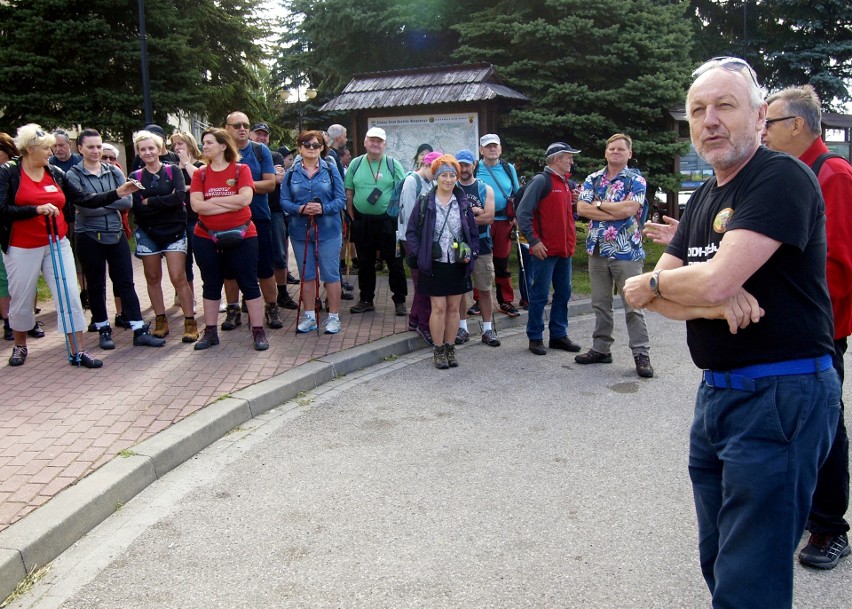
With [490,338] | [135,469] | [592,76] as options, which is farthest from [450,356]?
[592,76]

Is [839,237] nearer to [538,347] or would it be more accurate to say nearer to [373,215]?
[538,347]

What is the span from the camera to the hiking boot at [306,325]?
25.4 feet

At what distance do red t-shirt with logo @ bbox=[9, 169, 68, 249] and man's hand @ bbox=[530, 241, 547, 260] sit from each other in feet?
13.9

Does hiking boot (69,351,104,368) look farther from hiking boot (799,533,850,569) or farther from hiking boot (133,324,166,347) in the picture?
hiking boot (799,533,850,569)

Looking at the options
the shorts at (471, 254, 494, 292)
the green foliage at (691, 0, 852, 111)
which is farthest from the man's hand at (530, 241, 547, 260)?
the green foliage at (691, 0, 852, 111)

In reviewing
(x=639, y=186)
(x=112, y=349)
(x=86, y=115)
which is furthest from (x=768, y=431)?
(x=86, y=115)

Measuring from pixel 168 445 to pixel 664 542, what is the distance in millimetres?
2932

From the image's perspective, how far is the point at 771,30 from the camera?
19.7m

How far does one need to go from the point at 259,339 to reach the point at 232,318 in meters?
0.99

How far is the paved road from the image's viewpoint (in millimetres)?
3236

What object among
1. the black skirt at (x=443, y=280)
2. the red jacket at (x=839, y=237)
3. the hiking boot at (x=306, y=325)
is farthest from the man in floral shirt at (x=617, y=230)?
the red jacket at (x=839, y=237)

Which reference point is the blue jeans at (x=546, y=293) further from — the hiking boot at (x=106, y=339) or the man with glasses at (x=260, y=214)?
the hiking boot at (x=106, y=339)

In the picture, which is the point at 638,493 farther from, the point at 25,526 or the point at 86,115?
the point at 86,115

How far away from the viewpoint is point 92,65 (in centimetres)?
1698
